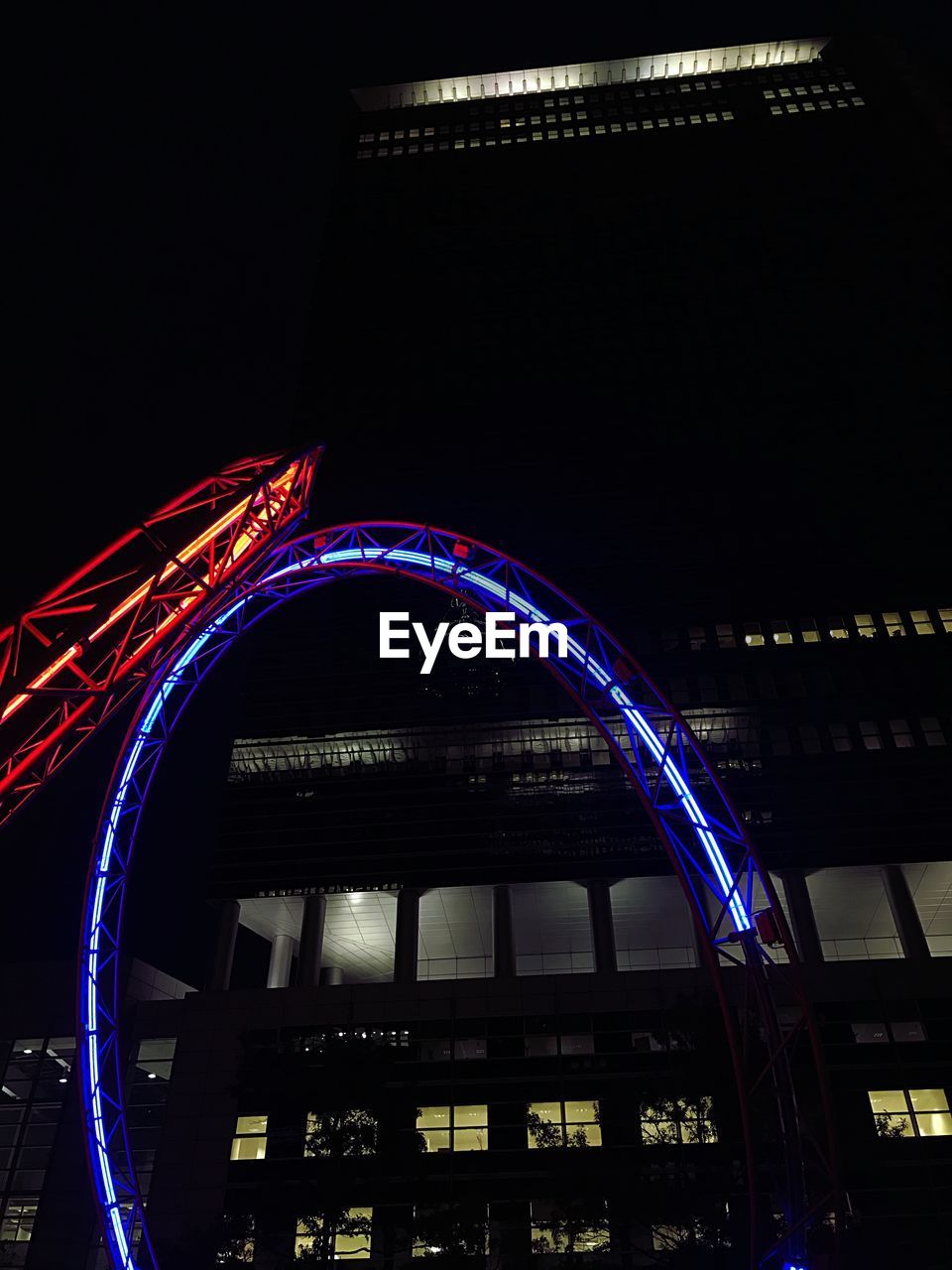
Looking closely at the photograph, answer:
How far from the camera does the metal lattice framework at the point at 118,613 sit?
1555cm

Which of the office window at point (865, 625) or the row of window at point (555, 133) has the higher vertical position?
the row of window at point (555, 133)

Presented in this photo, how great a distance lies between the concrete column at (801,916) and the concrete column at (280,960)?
3369cm

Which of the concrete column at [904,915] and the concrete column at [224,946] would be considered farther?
the concrete column at [224,946]

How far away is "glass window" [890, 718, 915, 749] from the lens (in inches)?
2199

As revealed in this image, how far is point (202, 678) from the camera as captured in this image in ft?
90.0

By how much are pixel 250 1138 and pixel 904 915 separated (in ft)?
123

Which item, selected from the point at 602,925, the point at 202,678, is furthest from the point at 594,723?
the point at 602,925

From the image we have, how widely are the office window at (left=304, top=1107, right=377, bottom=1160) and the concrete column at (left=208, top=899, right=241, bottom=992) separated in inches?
827

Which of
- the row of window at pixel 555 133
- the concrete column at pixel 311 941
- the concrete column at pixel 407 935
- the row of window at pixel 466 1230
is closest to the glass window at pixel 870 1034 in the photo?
the row of window at pixel 466 1230

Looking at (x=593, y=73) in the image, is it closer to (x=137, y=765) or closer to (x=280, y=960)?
(x=280, y=960)

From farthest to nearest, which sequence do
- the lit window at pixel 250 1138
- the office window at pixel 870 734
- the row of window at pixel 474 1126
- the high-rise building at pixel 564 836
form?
the office window at pixel 870 734, the lit window at pixel 250 1138, the row of window at pixel 474 1126, the high-rise building at pixel 564 836

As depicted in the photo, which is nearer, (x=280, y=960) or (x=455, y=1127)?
(x=455, y=1127)

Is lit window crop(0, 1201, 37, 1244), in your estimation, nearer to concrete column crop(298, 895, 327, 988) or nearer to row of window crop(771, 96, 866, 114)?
concrete column crop(298, 895, 327, 988)

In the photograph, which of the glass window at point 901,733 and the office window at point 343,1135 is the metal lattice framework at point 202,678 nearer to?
the office window at point 343,1135
